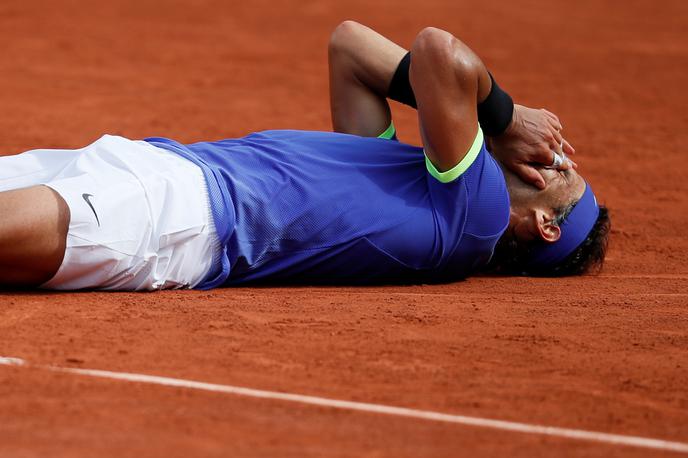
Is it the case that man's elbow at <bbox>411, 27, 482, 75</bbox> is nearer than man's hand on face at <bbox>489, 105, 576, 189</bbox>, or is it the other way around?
man's elbow at <bbox>411, 27, 482, 75</bbox>

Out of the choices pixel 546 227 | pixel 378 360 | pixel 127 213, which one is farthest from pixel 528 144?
pixel 127 213

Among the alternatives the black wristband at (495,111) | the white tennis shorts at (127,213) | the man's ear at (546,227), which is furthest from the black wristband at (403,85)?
the white tennis shorts at (127,213)

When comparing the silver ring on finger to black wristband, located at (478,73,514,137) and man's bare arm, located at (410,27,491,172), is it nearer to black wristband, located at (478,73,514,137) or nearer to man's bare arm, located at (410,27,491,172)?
black wristband, located at (478,73,514,137)

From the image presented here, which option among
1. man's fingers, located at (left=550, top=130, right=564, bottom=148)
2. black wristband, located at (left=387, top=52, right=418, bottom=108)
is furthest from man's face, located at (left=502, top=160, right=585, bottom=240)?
black wristband, located at (left=387, top=52, right=418, bottom=108)

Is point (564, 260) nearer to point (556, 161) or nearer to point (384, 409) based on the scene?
point (556, 161)

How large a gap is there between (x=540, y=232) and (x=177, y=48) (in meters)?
6.81

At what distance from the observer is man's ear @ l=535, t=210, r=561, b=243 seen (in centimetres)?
510

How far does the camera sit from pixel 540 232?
16.8 ft

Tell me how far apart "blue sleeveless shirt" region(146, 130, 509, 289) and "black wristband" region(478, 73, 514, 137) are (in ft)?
0.71

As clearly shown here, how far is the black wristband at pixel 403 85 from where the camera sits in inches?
209

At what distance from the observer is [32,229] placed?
13.5 feet

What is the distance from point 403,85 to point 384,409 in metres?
2.22

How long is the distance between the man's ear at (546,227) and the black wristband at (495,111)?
1.41 ft

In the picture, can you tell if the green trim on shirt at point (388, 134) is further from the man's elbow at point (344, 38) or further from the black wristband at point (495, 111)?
the black wristband at point (495, 111)
